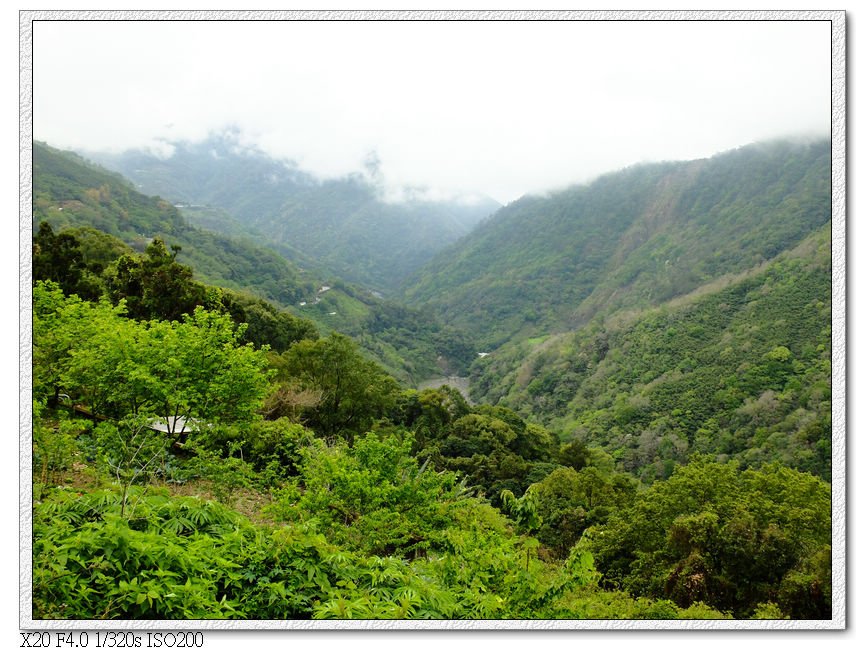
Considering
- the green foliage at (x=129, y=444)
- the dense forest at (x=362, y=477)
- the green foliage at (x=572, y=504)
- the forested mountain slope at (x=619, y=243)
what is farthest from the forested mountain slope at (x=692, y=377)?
the green foliage at (x=129, y=444)

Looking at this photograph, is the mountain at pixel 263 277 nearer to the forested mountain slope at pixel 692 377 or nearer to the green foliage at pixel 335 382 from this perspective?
the forested mountain slope at pixel 692 377

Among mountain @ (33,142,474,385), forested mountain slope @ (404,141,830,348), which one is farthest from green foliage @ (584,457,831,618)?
forested mountain slope @ (404,141,830,348)

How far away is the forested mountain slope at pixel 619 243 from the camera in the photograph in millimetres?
88125

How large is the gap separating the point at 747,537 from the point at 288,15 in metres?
10.3

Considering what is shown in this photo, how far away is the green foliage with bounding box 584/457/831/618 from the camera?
7.29 m

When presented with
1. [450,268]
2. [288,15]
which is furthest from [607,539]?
[450,268]

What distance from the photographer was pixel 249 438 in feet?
34.9

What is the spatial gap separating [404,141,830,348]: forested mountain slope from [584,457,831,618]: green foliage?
6799cm

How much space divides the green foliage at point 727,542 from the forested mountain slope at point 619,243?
223 feet

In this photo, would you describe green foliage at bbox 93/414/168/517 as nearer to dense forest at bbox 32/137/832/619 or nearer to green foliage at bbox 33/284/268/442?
dense forest at bbox 32/137/832/619

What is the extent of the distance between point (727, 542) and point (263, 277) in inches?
3517

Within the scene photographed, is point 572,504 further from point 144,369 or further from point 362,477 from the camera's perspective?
point 144,369

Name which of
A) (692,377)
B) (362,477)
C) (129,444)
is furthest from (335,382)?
(692,377)

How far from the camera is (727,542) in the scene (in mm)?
9594
